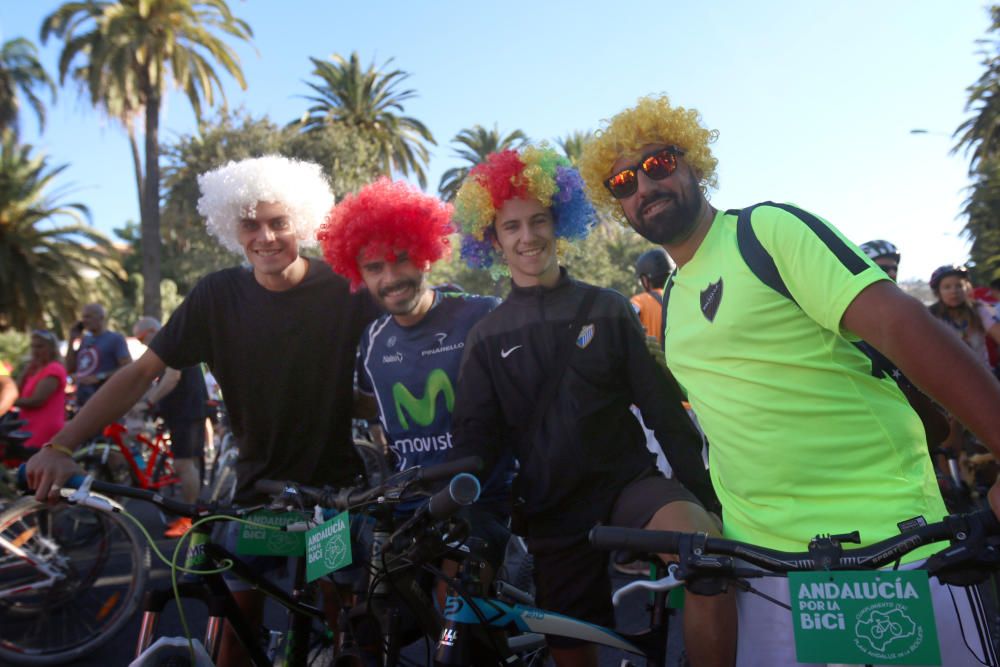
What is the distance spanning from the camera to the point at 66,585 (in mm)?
4887

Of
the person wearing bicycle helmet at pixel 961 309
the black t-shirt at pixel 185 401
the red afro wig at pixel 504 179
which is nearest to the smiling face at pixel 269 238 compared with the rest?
the red afro wig at pixel 504 179

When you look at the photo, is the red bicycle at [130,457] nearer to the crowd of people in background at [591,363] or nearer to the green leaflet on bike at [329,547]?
the crowd of people in background at [591,363]

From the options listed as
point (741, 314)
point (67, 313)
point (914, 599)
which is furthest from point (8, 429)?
point (67, 313)

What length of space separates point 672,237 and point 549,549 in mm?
1231

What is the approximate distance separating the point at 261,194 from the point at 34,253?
2882 cm

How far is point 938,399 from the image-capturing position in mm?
1744

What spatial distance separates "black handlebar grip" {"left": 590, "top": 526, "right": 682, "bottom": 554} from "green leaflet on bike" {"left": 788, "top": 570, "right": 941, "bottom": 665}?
0.27 m

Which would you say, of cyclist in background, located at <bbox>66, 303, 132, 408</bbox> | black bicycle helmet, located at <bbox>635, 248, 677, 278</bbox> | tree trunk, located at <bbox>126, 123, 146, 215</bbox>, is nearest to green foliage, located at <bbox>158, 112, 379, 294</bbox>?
tree trunk, located at <bbox>126, 123, 146, 215</bbox>

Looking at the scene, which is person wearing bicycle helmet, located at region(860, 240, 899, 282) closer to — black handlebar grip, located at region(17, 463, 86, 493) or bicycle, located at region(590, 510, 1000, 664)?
bicycle, located at region(590, 510, 1000, 664)

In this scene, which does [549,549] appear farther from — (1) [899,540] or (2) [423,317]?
→ (1) [899,540]

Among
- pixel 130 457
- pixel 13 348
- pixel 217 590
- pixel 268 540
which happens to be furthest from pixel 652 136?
pixel 13 348

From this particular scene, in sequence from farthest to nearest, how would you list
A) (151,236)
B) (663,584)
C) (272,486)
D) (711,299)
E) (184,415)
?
(151,236), (184,415), (272,486), (711,299), (663,584)

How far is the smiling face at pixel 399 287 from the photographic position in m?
3.29

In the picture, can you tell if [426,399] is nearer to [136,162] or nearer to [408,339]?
[408,339]
